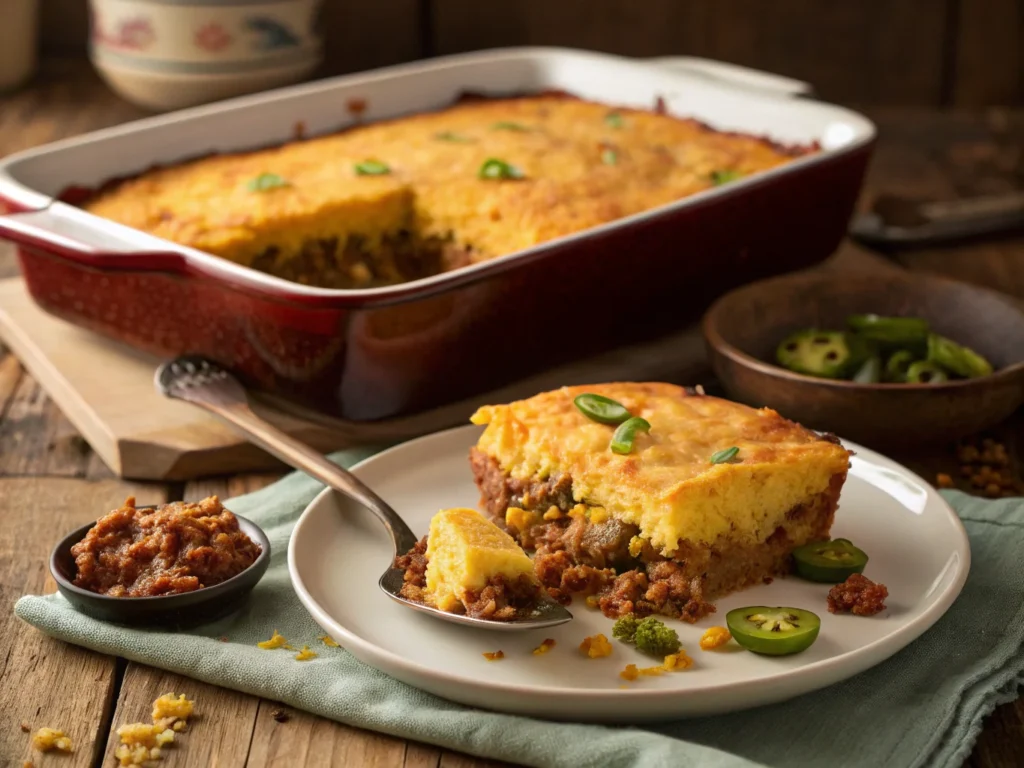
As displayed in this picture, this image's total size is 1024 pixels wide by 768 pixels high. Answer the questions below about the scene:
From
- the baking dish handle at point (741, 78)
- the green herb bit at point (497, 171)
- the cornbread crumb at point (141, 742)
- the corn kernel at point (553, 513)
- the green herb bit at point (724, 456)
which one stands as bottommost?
the cornbread crumb at point (141, 742)

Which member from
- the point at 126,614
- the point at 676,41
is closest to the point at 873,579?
the point at 126,614

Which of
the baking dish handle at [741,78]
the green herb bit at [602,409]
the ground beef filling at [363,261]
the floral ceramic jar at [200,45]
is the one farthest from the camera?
the floral ceramic jar at [200,45]

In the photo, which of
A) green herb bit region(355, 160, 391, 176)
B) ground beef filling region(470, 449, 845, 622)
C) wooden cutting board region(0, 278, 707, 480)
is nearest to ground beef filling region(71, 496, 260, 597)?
ground beef filling region(470, 449, 845, 622)

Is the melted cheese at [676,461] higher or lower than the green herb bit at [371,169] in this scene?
higher

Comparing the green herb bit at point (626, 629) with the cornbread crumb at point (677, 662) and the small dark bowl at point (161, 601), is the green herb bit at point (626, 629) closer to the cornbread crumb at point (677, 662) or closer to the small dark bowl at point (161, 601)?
the cornbread crumb at point (677, 662)

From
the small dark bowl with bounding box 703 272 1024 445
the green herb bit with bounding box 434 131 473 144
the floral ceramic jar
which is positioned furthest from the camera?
the floral ceramic jar

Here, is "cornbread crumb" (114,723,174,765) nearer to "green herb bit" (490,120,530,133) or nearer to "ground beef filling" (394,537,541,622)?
"ground beef filling" (394,537,541,622)

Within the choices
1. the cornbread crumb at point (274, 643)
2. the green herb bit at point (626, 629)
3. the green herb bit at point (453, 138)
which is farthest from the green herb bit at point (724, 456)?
the green herb bit at point (453, 138)
